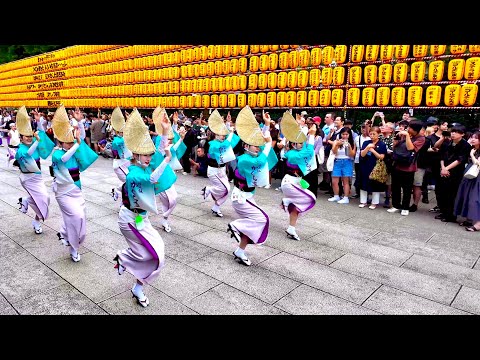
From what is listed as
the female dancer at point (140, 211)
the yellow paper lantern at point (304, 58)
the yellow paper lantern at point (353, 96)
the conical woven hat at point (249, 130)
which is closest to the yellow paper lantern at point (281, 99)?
the yellow paper lantern at point (304, 58)

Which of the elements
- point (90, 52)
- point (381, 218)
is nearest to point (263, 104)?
point (381, 218)

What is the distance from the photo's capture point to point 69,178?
4508mm

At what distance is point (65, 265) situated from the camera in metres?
4.33

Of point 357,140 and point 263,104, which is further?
point 263,104

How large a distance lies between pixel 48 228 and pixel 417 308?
559 cm

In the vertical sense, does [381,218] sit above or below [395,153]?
below

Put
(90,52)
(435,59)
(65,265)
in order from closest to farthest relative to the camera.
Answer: (65,265) → (435,59) → (90,52)

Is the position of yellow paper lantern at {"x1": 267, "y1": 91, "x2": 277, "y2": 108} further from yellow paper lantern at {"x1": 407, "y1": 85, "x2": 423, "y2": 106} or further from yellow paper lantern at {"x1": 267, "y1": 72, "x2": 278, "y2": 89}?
yellow paper lantern at {"x1": 407, "y1": 85, "x2": 423, "y2": 106}

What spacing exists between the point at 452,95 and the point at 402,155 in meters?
2.98

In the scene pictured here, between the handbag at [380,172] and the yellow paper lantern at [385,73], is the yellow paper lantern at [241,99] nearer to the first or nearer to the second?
the yellow paper lantern at [385,73]

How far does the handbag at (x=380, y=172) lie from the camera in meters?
6.91

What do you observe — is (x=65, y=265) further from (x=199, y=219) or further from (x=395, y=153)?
(x=395, y=153)

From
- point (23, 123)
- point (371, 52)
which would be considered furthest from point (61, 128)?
point (371, 52)

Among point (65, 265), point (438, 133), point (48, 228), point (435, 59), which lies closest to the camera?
point (65, 265)
